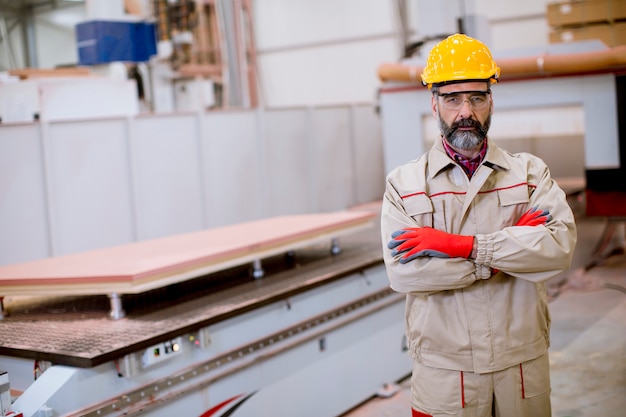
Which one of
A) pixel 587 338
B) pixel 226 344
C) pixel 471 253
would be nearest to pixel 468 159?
pixel 471 253

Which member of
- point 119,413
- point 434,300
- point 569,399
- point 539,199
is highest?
point 539,199

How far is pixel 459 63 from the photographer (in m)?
2.31

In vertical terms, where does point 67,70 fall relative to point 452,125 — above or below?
above

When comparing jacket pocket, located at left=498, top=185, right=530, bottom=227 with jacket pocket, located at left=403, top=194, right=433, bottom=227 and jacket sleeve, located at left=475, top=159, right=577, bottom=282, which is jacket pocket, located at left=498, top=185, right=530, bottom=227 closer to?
jacket sleeve, located at left=475, top=159, right=577, bottom=282

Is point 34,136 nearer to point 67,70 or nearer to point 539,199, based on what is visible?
point 67,70

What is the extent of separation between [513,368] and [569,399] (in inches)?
Result: 84.7

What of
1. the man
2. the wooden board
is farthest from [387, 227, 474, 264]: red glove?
the wooden board

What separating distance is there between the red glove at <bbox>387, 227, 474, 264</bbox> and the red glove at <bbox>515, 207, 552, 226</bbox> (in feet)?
0.58

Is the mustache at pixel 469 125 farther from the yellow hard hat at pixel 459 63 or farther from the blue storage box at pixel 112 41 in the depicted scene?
the blue storage box at pixel 112 41

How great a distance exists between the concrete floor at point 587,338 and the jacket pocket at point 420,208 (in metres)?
2.18

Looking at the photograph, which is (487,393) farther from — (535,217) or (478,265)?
(535,217)

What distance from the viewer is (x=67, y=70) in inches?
276

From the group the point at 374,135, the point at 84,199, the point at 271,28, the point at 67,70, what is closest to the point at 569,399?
the point at 84,199

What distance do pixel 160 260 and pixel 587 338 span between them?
10.1ft
